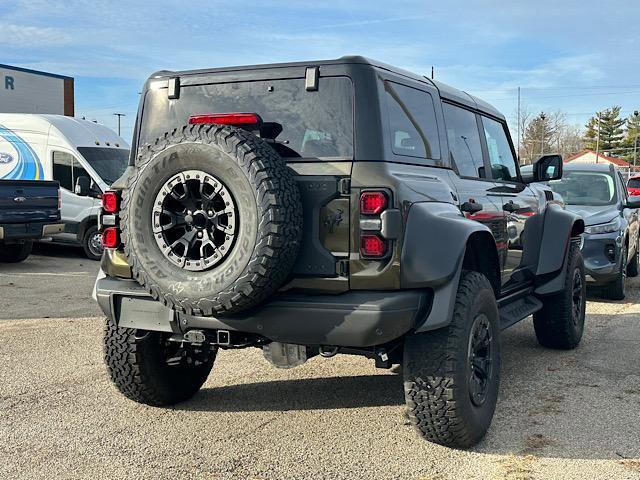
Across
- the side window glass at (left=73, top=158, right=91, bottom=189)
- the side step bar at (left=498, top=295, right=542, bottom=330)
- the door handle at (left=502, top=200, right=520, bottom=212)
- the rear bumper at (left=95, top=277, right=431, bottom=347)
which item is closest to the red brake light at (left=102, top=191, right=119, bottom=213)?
the rear bumper at (left=95, top=277, right=431, bottom=347)

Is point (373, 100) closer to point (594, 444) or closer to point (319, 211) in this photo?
point (319, 211)

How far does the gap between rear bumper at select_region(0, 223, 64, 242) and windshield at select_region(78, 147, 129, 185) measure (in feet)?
4.68

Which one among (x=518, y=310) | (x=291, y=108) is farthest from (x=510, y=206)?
(x=291, y=108)

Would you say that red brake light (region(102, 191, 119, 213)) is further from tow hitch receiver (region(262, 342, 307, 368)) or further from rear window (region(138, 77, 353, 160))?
tow hitch receiver (region(262, 342, 307, 368))

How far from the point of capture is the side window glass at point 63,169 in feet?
42.3

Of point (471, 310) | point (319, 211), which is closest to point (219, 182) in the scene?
point (319, 211)

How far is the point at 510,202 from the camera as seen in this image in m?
5.29

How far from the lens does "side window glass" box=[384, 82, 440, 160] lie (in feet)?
12.8

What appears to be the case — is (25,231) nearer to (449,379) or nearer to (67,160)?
(67,160)

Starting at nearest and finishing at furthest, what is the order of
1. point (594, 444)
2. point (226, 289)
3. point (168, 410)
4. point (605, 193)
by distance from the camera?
1. point (226, 289)
2. point (594, 444)
3. point (168, 410)
4. point (605, 193)

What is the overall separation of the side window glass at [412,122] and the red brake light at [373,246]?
545 millimetres

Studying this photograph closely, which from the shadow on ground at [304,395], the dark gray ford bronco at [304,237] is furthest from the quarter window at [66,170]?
the dark gray ford bronco at [304,237]

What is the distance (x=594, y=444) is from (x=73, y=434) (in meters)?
2.87

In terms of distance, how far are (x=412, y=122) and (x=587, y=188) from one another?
6157 mm
